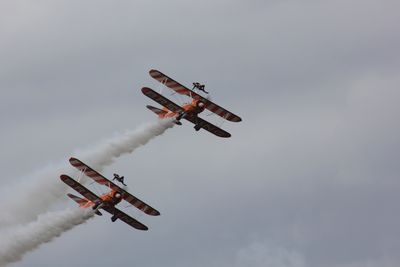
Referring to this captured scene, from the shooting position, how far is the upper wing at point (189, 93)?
86.8 metres

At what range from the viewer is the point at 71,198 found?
83312 millimetres

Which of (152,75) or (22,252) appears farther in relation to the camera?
(152,75)

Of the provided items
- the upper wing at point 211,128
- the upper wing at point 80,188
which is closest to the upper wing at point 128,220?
the upper wing at point 80,188

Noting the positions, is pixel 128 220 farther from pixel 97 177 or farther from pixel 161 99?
pixel 161 99

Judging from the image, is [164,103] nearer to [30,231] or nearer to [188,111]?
[188,111]

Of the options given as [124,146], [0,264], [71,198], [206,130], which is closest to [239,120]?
[206,130]

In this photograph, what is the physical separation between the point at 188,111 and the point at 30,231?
15.4m

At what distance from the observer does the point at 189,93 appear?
8688cm

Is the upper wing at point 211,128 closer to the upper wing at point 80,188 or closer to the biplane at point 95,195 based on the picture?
the biplane at point 95,195

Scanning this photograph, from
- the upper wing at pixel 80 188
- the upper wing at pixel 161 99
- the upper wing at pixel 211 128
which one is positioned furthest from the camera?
the upper wing at pixel 211 128

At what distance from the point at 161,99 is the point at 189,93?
2.84 m

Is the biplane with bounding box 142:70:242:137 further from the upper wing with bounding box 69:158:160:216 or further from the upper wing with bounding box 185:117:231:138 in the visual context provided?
the upper wing with bounding box 69:158:160:216

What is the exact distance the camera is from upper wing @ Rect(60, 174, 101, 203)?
3199 inches

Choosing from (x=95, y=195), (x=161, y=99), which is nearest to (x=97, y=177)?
(x=95, y=195)
